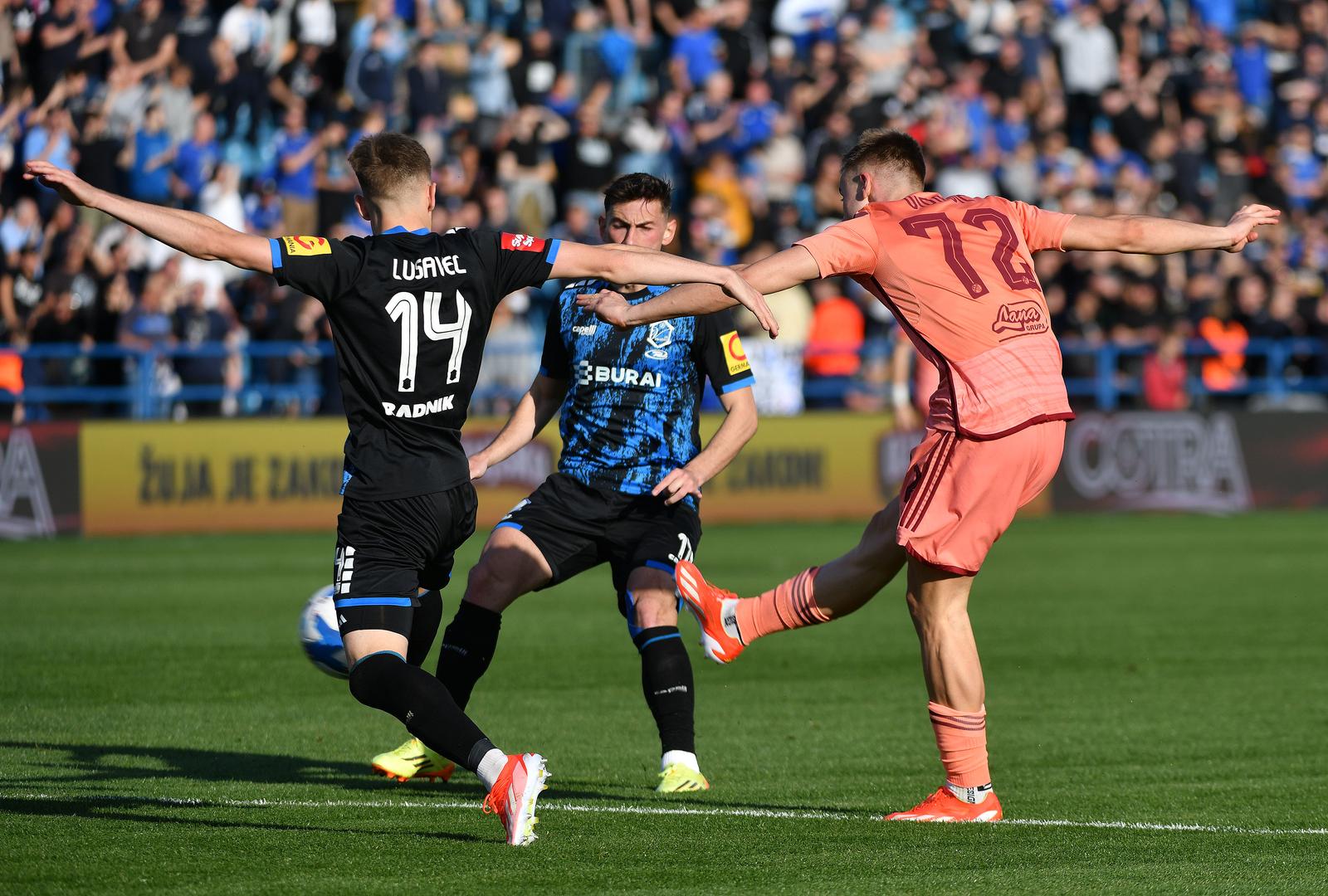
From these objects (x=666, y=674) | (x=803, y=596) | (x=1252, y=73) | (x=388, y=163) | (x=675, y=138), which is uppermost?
(x=1252, y=73)

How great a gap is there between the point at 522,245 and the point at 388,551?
1.11 m

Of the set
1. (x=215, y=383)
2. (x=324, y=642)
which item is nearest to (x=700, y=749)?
(x=324, y=642)

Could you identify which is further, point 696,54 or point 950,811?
point 696,54

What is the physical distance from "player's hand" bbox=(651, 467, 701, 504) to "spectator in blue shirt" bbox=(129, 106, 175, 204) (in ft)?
46.5

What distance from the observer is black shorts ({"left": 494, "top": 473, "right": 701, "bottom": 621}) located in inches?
309

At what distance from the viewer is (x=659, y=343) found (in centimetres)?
802

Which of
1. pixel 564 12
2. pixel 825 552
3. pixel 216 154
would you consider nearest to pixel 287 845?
pixel 825 552

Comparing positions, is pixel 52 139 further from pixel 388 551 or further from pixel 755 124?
pixel 388 551

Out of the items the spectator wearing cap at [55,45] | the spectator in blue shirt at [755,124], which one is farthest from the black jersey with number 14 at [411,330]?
the spectator in blue shirt at [755,124]

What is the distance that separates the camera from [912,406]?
2270 centimetres

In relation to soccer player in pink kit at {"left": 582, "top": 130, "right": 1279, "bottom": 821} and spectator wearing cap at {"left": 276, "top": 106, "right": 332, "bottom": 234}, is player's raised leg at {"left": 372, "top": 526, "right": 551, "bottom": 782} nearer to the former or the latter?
soccer player in pink kit at {"left": 582, "top": 130, "right": 1279, "bottom": 821}

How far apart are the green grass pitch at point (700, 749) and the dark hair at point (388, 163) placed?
2.14m

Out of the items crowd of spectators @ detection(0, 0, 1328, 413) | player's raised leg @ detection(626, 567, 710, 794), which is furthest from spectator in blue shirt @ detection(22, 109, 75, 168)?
player's raised leg @ detection(626, 567, 710, 794)

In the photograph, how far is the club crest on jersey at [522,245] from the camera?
637 centimetres
